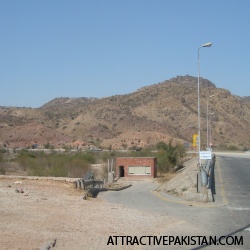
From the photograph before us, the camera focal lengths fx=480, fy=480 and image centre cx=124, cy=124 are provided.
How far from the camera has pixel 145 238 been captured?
1255 centimetres

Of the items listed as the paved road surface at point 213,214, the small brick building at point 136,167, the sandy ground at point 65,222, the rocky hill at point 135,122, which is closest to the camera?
the sandy ground at point 65,222

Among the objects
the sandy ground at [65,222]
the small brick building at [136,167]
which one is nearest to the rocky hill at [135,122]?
the small brick building at [136,167]

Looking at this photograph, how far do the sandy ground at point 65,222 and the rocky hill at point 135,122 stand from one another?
97.8 meters

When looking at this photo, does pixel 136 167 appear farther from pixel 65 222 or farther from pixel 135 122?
pixel 135 122

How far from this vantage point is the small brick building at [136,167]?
182ft

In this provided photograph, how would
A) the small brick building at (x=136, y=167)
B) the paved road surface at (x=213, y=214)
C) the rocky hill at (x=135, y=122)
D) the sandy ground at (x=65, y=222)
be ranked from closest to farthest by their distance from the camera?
the sandy ground at (x=65, y=222) < the paved road surface at (x=213, y=214) < the small brick building at (x=136, y=167) < the rocky hill at (x=135, y=122)

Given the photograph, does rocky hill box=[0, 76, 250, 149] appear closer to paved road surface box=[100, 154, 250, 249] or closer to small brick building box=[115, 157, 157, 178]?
small brick building box=[115, 157, 157, 178]

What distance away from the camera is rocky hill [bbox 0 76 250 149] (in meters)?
123

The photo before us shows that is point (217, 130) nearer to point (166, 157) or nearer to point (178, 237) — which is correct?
point (166, 157)

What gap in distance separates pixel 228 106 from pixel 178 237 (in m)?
149

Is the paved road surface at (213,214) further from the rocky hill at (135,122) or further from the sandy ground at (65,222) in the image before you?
the rocky hill at (135,122)

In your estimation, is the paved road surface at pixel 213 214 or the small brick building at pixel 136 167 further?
the small brick building at pixel 136 167

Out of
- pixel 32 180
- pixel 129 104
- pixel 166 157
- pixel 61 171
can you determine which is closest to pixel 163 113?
pixel 129 104

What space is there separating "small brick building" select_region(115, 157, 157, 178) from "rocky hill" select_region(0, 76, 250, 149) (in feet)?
191
